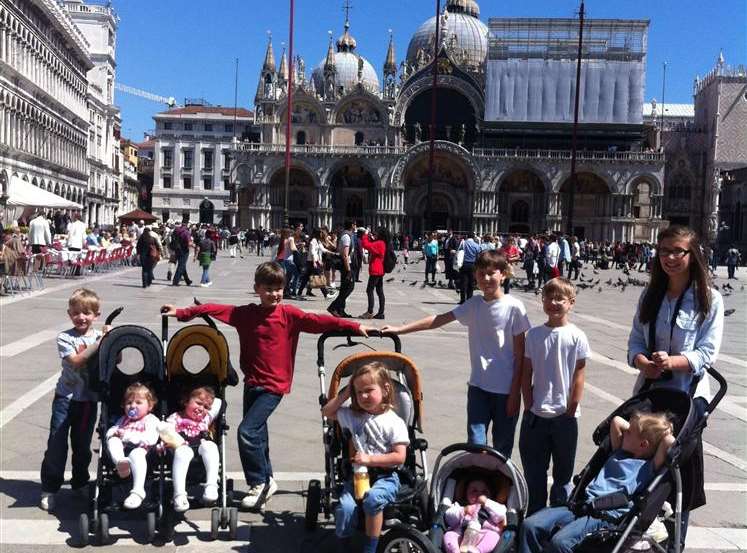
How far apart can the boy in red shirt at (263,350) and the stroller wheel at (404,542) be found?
1.31 metres

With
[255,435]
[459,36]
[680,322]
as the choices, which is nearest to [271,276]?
[255,435]

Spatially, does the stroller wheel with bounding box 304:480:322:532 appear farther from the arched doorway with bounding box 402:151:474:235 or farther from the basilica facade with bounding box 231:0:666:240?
the arched doorway with bounding box 402:151:474:235

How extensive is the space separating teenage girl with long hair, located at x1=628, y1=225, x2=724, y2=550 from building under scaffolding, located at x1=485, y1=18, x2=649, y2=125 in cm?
5933

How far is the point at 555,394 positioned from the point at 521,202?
60584mm

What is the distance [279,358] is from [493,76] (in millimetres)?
59584

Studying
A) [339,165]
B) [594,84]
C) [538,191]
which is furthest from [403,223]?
[594,84]

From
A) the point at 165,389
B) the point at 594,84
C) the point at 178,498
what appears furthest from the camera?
the point at 594,84

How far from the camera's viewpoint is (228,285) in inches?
848

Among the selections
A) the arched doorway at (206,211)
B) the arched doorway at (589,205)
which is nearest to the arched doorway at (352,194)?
the arched doorway at (589,205)

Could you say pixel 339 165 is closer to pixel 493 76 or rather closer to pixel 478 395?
pixel 493 76

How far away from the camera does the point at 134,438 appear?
4.88 m

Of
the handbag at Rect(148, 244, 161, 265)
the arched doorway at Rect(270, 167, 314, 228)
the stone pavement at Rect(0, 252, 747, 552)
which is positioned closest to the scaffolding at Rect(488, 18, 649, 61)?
the arched doorway at Rect(270, 167, 314, 228)

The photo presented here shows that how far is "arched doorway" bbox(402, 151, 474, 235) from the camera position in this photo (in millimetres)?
63156

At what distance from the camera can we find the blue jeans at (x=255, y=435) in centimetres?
511
